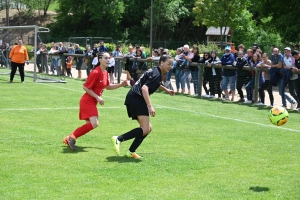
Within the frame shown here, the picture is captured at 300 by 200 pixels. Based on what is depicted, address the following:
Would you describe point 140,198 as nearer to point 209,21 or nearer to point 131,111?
point 131,111

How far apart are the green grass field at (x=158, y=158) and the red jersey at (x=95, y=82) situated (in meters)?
0.90

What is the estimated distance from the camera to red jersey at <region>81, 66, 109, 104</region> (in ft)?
34.7

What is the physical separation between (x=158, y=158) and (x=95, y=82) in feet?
6.17

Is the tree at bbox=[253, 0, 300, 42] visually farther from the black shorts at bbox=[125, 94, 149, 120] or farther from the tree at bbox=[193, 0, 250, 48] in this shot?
the black shorts at bbox=[125, 94, 149, 120]

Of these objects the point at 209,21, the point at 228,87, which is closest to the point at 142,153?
the point at 228,87

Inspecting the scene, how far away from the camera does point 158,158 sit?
982 centimetres

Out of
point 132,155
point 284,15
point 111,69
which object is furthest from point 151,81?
point 284,15

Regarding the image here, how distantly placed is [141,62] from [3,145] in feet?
50.2

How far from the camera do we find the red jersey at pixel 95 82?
417 inches

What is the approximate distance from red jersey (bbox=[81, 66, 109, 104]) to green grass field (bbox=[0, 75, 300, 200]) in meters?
0.90

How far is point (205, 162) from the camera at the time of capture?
955 centimetres

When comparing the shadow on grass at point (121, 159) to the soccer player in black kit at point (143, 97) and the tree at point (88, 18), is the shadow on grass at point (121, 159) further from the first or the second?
the tree at point (88, 18)

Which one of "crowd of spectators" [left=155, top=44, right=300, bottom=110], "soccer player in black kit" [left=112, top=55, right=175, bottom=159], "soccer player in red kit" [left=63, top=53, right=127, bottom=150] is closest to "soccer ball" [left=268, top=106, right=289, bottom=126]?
"soccer player in black kit" [left=112, top=55, right=175, bottom=159]

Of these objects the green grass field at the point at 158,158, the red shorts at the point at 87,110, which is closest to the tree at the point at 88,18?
the green grass field at the point at 158,158
